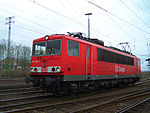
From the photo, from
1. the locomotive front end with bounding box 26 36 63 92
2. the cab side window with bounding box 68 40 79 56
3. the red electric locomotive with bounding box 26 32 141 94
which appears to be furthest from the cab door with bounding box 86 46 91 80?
the locomotive front end with bounding box 26 36 63 92

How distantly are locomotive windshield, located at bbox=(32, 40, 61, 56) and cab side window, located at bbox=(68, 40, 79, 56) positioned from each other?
0.61 m

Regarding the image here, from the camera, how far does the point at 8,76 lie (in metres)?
31.9

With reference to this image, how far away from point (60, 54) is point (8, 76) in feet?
87.9

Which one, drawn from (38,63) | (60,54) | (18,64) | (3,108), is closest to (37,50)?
(38,63)

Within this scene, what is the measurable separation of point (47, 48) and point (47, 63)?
1.02 metres

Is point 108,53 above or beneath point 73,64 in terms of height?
above

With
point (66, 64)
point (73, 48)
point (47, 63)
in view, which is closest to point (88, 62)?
point (73, 48)

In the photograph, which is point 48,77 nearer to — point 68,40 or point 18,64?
point 68,40

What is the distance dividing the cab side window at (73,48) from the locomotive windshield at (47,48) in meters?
0.61

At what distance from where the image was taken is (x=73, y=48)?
31.0ft

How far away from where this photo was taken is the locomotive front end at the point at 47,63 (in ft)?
28.3

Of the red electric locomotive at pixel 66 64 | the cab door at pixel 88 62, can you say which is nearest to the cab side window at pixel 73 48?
the red electric locomotive at pixel 66 64

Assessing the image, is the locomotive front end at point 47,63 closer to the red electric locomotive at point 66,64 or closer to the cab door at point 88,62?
the red electric locomotive at point 66,64

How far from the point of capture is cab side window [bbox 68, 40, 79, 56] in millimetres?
9195
